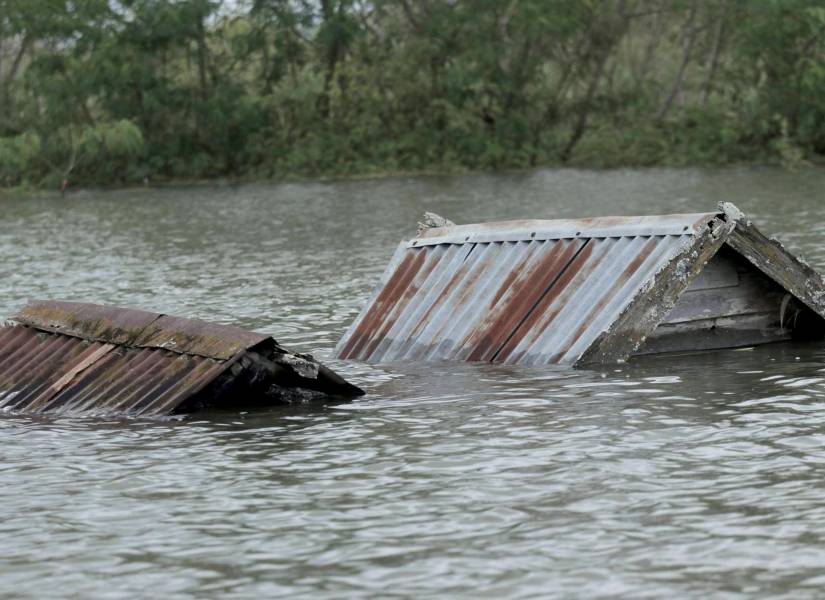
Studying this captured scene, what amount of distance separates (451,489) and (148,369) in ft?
13.4

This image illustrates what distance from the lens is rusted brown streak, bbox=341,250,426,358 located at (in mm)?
15312

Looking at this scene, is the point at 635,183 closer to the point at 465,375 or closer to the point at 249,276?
the point at 249,276

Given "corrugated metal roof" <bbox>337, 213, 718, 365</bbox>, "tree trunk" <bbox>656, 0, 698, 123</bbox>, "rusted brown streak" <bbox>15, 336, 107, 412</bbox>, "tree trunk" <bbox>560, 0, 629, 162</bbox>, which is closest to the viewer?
"rusted brown streak" <bbox>15, 336, 107, 412</bbox>

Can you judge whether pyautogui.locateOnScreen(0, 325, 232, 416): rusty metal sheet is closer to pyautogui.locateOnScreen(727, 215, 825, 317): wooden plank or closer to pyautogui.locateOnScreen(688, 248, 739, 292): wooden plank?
pyautogui.locateOnScreen(688, 248, 739, 292): wooden plank

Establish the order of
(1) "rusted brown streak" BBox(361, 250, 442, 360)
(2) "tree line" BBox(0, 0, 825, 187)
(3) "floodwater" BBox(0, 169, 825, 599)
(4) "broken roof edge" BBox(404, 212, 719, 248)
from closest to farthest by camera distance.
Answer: (3) "floodwater" BBox(0, 169, 825, 599) < (4) "broken roof edge" BBox(404, 212, 719, 248) < (1) "rusted brown streak" BBox(361, 250, 442, 360) < (2) "tree line" BBox(0, 0, 825, 187)

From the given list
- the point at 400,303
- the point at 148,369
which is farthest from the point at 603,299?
the point at 148,369

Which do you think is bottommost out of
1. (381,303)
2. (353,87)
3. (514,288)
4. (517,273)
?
(381,303)

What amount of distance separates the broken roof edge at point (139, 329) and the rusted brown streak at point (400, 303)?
2.19 metres

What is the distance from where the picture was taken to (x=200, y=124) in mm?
59281

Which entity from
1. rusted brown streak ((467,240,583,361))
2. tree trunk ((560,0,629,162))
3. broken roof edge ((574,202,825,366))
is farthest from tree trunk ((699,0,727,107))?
broken roof edge ((574,202,825,366))

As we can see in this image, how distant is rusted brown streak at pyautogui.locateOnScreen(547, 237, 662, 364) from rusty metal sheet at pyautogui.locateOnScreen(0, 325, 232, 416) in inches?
119

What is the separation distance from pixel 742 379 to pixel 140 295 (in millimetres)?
10858

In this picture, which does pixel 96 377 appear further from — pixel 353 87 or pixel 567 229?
pixel 353 87

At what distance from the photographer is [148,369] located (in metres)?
12.9
